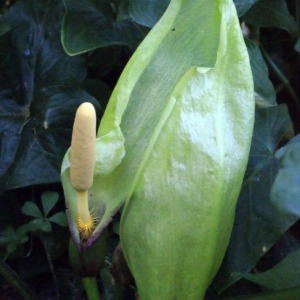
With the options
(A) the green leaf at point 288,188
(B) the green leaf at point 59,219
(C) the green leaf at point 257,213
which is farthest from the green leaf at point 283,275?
(B) the green leaf at point 59,219

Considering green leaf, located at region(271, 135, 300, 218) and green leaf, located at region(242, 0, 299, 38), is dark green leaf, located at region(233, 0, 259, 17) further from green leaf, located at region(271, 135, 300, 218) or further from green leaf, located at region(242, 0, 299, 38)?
green leaf, located at region(271, 135, 300, 218)

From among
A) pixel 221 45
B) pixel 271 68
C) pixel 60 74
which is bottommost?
pixel 271 68

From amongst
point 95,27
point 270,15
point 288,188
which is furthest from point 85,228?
point 270,15

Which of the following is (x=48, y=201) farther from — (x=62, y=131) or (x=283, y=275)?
(x=283, y=275)

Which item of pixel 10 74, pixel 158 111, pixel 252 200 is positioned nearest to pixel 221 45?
pixel 158 111

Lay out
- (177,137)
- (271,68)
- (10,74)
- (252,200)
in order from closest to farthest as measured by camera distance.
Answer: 1. (177,137)
2. (252,200)
3. (10,74)
4. (271,68)

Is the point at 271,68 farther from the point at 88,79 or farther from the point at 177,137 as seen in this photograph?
the point at 177,137
